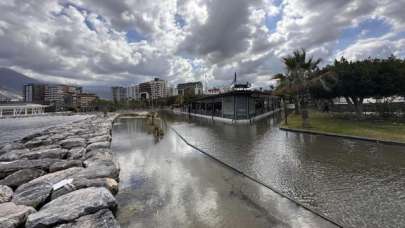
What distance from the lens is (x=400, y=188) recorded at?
5.86 m

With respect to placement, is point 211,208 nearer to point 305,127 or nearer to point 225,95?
point 305,127

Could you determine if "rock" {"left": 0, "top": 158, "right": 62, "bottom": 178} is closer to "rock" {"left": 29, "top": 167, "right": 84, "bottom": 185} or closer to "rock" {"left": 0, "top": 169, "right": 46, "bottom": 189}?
"rock" {"left": 0, "top": 169, "right": 46, "bottom": 189}

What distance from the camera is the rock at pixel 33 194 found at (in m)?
5.41

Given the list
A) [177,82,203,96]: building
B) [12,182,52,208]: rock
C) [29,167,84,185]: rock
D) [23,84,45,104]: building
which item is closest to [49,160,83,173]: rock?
[29,167,84,185]: rock

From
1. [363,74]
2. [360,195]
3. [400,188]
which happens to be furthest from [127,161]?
[363,74]

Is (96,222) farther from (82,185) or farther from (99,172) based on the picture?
(99,172)

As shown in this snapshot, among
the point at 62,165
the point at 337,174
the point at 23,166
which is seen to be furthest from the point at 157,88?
the point at 337,174

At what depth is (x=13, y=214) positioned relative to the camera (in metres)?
4.59

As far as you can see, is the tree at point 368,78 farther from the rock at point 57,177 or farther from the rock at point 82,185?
the rock at point 57,177

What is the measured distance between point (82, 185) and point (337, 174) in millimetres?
8042

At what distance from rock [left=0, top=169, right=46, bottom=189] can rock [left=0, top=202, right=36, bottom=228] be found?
7.53ft

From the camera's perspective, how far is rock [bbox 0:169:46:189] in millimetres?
6997

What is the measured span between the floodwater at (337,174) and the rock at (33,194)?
612 centimetres

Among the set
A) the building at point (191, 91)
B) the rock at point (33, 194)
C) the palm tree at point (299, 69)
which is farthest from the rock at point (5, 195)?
the building at point (191, 91)
